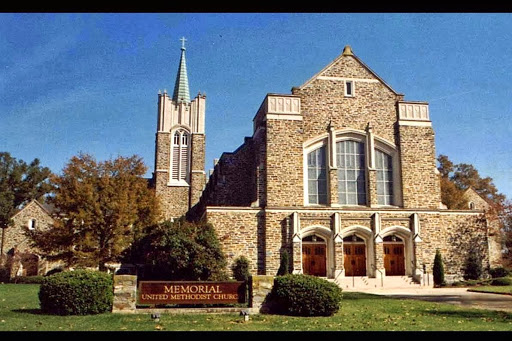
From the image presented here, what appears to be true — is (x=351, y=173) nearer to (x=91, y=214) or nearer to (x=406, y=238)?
(x=406, y=238)

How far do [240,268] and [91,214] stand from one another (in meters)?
8.67

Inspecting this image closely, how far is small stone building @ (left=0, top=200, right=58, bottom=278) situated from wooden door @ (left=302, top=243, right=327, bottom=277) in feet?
72.3

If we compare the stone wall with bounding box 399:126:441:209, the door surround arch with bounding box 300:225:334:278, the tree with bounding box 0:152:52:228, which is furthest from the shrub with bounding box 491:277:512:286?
the tree with bounding box 0:152:52:228

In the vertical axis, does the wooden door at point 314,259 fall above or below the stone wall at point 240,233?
below

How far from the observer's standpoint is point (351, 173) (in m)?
31.9

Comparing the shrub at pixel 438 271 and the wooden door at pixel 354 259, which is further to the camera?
the wooden door at pixel 354 259

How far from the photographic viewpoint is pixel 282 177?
A: 99.9ft

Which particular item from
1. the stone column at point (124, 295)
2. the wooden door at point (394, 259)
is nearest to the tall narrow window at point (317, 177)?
the wooden door at point (394, 259)

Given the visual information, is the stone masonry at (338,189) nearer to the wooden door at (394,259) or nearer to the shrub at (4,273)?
the wooden door at (394,259)

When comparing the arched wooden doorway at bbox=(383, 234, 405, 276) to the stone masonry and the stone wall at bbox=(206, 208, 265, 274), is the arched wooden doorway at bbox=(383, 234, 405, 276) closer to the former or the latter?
the stone masonry

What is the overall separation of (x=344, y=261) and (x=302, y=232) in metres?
3.27

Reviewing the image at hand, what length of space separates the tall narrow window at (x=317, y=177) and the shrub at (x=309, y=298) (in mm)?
16048

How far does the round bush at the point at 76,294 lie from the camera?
14523mm

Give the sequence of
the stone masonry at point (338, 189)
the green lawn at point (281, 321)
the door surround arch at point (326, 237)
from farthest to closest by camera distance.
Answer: the door surround arch at point (326, 237)
the stone masonry at point (338, 189)
the green lawn at point (281, 321)
